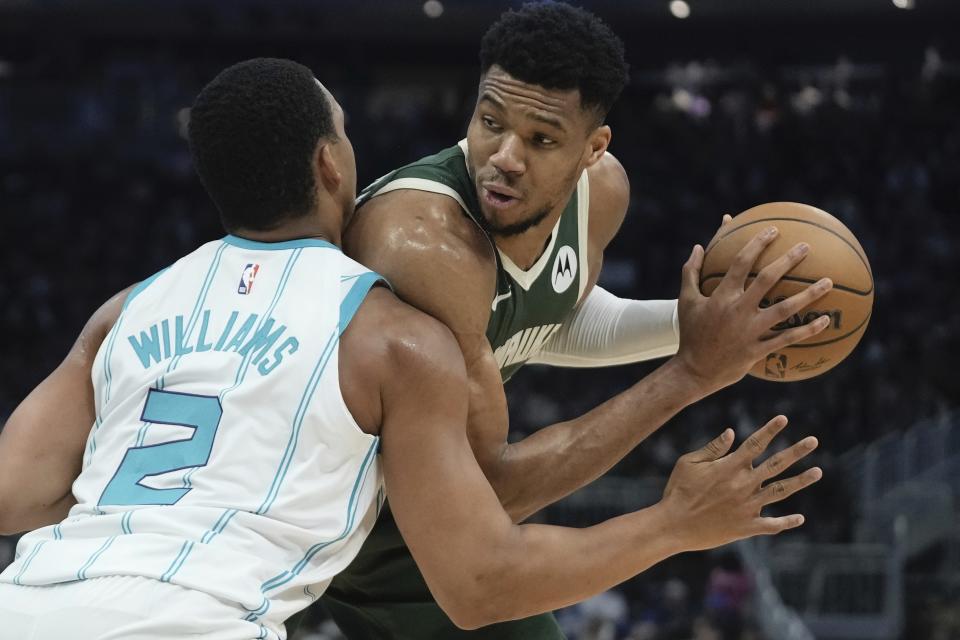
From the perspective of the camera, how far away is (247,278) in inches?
114

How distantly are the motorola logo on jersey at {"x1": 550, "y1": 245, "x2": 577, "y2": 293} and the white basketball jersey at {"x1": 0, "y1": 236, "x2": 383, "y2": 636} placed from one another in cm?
116

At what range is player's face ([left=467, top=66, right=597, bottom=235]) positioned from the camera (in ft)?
11.1

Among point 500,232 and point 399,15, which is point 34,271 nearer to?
point 399,15

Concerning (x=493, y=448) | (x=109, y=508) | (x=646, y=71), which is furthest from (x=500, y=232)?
(x=646, y=71)

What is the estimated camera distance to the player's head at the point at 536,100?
11.1 ft

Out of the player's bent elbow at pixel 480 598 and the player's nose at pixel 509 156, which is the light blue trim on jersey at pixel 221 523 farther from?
the player's nose at pixel 509 156

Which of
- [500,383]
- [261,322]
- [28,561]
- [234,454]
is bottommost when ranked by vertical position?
[28,561]

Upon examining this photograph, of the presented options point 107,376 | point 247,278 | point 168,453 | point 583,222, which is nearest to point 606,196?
point 583,222

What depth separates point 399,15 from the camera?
18953mm

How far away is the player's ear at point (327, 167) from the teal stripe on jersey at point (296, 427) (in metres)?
0.49

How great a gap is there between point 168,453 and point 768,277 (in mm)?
1418

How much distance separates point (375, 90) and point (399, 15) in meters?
1.62

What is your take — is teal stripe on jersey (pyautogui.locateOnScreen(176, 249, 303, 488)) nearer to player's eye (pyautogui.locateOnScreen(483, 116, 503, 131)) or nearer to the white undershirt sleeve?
player's eye (pyautogui.locateOnScreen(483, 116, 503, 131))

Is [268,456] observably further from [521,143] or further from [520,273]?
[520,273]
